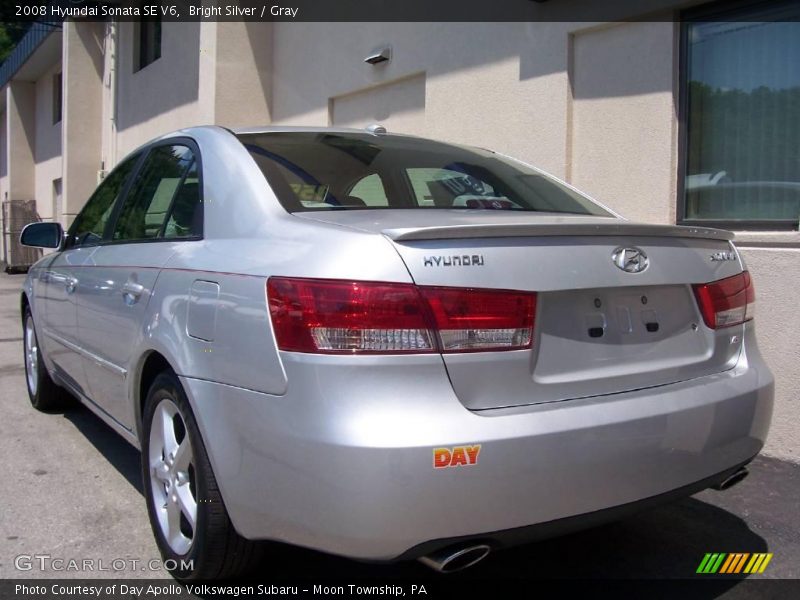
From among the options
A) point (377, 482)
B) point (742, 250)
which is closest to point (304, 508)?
point (377, 482)

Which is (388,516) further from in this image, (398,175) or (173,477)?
(398,175)

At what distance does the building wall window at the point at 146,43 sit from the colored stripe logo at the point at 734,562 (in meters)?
12.9

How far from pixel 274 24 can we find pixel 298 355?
8816 mm

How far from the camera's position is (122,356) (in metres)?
3.20

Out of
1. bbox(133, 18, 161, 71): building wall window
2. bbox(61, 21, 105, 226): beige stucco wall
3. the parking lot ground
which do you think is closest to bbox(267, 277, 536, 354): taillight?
the parking lot ground

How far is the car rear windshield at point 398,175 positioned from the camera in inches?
115

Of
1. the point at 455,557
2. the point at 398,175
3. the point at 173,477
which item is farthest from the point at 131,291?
the point at 455,557

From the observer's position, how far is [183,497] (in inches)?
110

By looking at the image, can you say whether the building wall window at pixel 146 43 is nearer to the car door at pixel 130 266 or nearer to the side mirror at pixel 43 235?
the side mirror at pixel 43 235

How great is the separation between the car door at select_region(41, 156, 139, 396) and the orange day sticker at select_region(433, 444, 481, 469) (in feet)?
7.77

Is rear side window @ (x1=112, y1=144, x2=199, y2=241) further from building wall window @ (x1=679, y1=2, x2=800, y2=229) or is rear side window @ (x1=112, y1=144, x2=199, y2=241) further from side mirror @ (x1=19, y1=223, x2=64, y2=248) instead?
building wall window @ (x1=679, y1=2, x2=800, y2=229)

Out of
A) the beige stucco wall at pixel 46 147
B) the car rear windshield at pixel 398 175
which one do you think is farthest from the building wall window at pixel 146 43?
the car rear windshield at pixel 398 175

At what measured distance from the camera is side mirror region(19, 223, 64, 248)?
476 cm

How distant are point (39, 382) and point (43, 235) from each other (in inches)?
42.4
